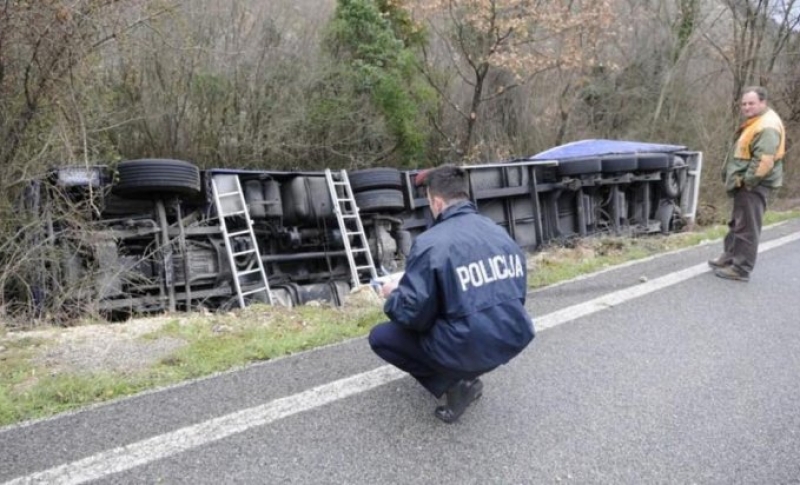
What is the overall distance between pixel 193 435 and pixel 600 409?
2.08 metres

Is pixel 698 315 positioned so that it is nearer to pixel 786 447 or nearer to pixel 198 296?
pixel 786 447

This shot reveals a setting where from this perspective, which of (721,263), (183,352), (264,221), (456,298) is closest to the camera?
(456,298)

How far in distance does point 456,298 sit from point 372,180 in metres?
4.87

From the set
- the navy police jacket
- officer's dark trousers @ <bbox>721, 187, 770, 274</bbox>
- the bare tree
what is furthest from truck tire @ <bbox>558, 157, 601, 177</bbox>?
the navy police jacket

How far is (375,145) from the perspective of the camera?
1147cm

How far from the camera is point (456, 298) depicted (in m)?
2.61

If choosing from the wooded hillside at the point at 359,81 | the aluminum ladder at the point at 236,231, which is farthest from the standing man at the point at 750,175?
the wooded hillside at the point at 359,81

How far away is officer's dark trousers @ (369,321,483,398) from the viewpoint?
2830 millimetres

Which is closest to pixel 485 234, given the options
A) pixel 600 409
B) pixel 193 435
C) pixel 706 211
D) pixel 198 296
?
pixel 600 409

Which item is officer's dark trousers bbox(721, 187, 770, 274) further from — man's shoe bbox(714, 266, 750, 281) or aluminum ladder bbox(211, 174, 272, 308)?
aluminum ladder bbox(211, 174, 272, 308)

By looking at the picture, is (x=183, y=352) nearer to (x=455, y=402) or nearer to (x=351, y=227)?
(x=455, y=402)

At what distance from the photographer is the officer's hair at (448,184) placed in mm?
2879

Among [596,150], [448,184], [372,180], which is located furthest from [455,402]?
[596,150]

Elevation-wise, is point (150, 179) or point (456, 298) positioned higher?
point (150, 179)
